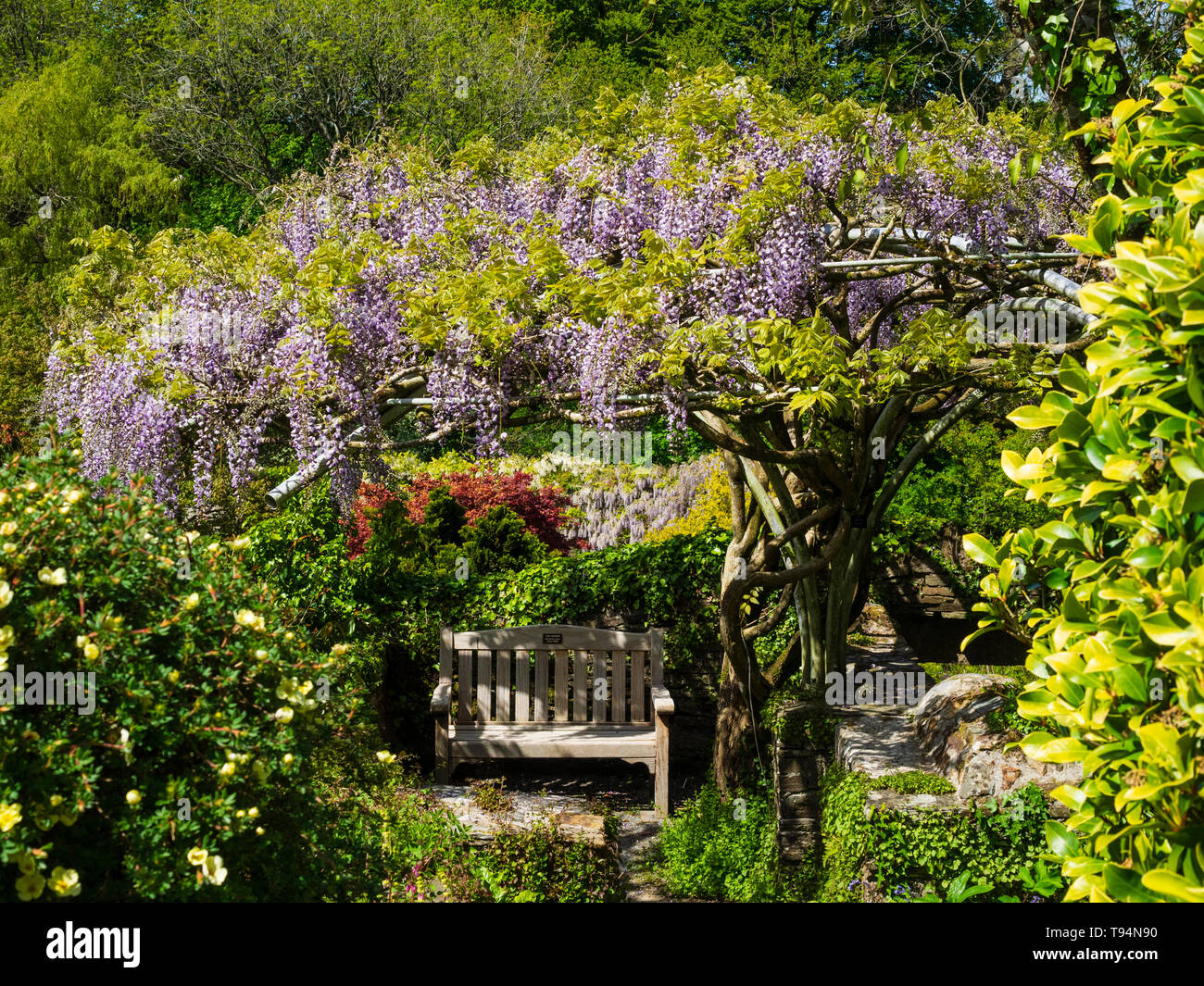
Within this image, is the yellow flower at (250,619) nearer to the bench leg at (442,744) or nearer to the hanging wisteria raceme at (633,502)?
the bench leg at (442,744)

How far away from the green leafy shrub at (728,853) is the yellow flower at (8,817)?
13.0ft

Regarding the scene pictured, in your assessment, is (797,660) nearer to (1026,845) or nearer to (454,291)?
(1026,845)

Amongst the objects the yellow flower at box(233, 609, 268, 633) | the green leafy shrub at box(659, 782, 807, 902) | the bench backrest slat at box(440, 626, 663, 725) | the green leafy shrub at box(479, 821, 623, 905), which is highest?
the yellow flower at box(233, 609, 268, 633)

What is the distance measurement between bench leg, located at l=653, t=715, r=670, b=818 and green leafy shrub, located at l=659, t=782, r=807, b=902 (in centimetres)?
24

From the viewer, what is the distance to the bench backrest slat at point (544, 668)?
6.95 meters

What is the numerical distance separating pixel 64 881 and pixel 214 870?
0.28m

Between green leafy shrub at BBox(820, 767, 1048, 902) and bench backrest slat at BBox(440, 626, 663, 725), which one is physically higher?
bench backrest slat at BBox(440, 626, 663, 725)

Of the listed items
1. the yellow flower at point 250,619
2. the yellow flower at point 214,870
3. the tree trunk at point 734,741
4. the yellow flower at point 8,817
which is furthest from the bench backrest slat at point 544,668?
the yellow flower at point 8,817

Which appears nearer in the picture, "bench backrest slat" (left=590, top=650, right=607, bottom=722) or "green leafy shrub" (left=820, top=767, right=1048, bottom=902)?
"green leafy shrub" (left=820, top=767, right=1048, bottom=902)

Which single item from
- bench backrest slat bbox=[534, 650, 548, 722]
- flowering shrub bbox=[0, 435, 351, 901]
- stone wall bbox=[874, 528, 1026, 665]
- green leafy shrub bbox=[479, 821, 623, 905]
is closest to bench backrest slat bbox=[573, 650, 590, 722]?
bench backrest slat bbox=[534, 650, 548, 722]

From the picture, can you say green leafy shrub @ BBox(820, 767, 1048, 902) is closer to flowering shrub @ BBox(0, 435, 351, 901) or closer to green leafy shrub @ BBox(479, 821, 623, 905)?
green leafy shrub @ BBox(479, 821, 623, 905)

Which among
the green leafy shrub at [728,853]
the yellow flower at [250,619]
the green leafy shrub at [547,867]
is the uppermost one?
the yellow flower at [250,619]

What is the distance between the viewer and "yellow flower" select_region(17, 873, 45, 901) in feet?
7.03

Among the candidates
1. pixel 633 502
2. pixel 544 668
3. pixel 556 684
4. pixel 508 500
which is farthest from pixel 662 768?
pixel 633 502
